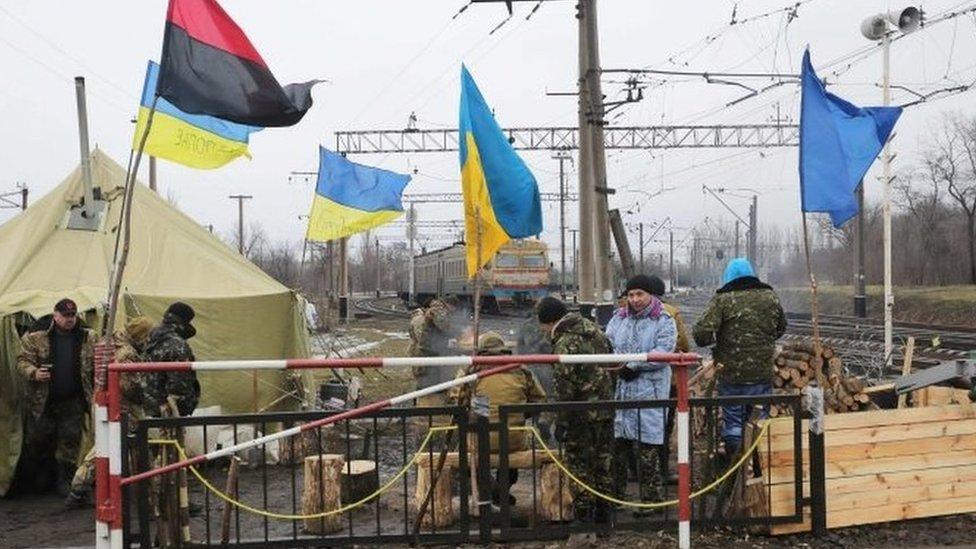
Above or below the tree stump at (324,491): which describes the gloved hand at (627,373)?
above

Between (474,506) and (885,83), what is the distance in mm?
13113

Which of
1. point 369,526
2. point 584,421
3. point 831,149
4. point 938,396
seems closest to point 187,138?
point 369,526

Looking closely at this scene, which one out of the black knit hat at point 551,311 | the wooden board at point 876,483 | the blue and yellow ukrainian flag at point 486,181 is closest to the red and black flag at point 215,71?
the blue and yellow ukrainian flag at point 486,181

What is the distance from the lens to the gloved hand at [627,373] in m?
6.49

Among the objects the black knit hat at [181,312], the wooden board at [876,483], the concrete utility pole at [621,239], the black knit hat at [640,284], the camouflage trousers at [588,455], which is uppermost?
the concrete utility pole at [621,239]

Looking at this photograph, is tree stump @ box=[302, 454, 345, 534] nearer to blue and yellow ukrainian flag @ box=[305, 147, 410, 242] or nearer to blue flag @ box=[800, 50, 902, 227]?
blue flag @ box=[800, 50, 902, 227]

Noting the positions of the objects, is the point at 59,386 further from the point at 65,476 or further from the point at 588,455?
the point at 588,455

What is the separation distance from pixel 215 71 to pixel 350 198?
23.8 feet

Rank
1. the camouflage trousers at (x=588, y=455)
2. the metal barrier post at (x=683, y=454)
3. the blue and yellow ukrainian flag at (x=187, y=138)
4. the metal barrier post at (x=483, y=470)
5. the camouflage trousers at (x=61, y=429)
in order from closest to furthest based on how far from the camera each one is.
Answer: the metal barrier post at (x=683, y=454) → the metal barrier post at (x=483, y=470) → the camouflage trousers at (x=588, y=455) → the camouflage trousers at (x=61, y=429) → the blue and yellow ukrainian flag at (x=187, y=138)

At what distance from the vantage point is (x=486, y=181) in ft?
22.6

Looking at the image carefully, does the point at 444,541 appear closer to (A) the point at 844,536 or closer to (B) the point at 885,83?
(A) the point at 844,536

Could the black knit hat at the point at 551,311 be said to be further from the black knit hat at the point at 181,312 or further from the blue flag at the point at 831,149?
the black knit hat at the point at 181,312

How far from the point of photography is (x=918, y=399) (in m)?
8.17

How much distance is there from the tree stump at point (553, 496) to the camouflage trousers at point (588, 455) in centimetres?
14
